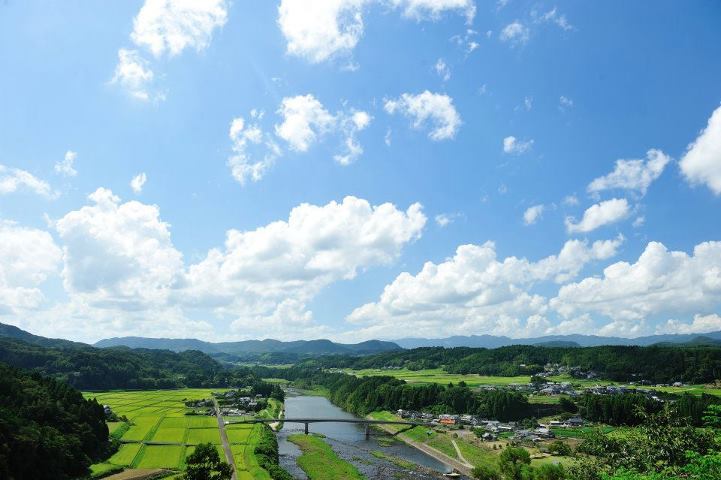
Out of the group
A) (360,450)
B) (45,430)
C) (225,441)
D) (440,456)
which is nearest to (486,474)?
(440,456)

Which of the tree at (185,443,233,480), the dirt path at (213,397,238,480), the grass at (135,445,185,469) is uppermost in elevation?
the tree at (185,443,233,480)

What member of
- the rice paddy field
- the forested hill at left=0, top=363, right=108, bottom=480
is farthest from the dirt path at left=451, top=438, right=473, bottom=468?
the forested hill at left=0, top=363, right=108, bottom=480

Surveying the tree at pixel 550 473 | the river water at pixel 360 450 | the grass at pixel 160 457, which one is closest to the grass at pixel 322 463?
the river water at pixel 360 450

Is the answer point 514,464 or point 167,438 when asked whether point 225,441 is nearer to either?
point 167,438

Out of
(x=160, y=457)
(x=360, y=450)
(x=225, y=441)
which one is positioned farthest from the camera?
(x=360, y=450)

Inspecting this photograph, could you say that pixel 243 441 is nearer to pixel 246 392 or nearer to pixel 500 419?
pixel 500 419

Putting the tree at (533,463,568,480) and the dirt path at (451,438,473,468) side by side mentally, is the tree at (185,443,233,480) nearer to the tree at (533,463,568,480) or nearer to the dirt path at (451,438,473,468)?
the tree at (533,463,568,480)

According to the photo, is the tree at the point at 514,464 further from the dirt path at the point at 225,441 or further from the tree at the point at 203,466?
the tree at the point at 203,466
